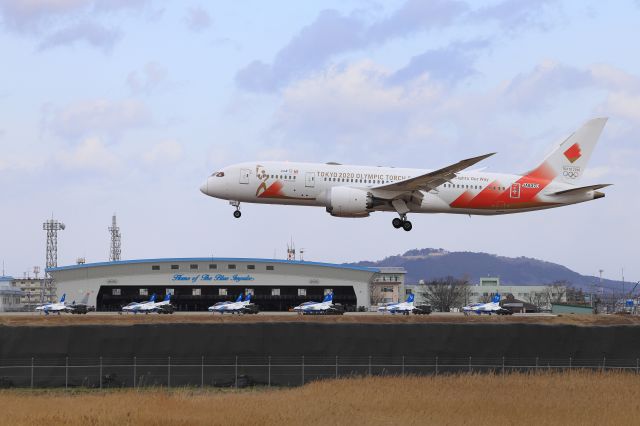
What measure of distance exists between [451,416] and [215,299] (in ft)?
275

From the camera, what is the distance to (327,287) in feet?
351

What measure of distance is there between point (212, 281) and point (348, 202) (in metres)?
52.6

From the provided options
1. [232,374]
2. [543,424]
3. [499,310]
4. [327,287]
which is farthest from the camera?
[327,287]

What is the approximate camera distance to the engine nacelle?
5712 cm

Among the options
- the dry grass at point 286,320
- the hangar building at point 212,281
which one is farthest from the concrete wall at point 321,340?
the hangar building at point 212,281

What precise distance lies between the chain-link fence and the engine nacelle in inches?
938

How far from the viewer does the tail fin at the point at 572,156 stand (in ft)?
211

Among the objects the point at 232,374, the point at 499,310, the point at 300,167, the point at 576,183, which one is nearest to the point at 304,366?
the point at 232,374

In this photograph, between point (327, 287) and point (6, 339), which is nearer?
point (6, 339)

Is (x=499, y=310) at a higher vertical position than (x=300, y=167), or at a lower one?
lower

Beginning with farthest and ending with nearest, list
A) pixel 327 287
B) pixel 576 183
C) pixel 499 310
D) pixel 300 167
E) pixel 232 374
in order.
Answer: pixel 327 287 → pixel 499 310 → pixel 576 183 → pixel 300 167 → pixel 232 374

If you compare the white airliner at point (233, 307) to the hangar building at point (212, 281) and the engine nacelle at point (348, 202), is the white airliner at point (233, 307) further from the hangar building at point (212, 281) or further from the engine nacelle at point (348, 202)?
the engine nacelle at point (348, 202)

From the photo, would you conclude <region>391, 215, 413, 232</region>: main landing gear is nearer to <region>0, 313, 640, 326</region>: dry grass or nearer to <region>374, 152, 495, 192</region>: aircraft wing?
<region>374, 152, 495, 192</region>: aircraft wing

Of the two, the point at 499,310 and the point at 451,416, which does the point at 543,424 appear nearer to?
the point at 451,416
